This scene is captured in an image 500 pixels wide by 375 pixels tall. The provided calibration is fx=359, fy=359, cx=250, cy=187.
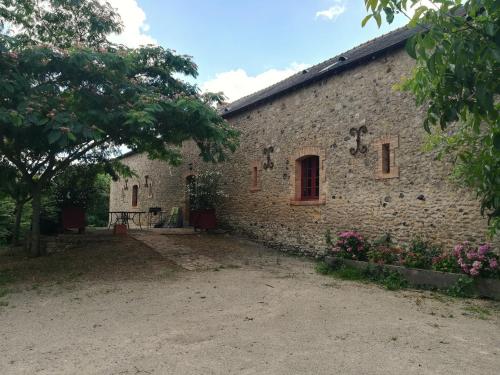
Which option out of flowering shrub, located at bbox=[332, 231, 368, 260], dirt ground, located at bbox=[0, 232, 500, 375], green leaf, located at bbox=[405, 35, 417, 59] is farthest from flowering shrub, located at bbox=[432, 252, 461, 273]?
green leaf, located at bbox=[405, 35, 417, 59]

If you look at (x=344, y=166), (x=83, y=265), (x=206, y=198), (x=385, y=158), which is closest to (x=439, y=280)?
(x=385, y=158)

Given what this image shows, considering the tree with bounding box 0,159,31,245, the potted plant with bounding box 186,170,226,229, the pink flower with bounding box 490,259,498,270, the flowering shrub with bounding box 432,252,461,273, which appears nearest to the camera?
the pink flower with bounding box 490,259,498,270

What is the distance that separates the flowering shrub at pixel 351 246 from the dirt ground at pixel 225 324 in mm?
788

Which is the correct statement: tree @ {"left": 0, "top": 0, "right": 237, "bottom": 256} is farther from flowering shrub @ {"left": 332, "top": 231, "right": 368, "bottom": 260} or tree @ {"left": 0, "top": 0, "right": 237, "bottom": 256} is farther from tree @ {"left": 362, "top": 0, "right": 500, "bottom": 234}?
tree @ {"left": 362, "top": 0, "right": 500, "bottom": 234}

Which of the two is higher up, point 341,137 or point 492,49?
point 341,137

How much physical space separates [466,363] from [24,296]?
5540 millimetres

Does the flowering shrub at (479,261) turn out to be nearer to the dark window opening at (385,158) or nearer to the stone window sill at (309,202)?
the dark window opening at (385,158)

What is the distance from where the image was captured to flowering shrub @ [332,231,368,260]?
7.00 meters

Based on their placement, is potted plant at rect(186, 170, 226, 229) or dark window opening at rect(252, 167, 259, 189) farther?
potted plant at rect(186, 170, 226, 229)

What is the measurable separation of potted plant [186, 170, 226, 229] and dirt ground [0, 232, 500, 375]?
13.1 feet

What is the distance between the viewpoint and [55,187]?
1035 cm

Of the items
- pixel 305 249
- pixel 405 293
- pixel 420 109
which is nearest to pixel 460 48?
pixel 405 293

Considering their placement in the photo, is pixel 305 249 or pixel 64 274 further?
pixel 305 249

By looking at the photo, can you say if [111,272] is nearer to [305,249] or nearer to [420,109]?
[305,249]
